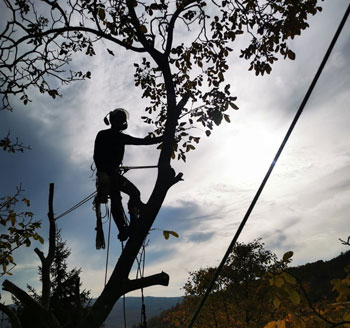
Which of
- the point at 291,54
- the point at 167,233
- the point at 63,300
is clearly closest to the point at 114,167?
the point at 167,233

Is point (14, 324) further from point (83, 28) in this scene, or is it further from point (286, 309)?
point (286, 309)

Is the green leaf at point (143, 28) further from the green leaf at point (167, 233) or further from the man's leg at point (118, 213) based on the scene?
the green leaf at point (167, 233)

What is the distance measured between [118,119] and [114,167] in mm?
793

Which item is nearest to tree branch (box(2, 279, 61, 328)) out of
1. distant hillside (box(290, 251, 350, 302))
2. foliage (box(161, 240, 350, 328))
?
foliage (box(161, 240, 350, 328))

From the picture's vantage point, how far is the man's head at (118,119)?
4112mm

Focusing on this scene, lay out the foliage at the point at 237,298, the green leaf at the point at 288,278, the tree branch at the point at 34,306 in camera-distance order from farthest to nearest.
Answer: the foliage at the point at 237,298 → the tree branch at the point at 34,306 → the green leaf at the point at 288,278

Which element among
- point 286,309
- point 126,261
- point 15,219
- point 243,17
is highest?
point 243,17

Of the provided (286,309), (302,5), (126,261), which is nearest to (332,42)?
(126,261)

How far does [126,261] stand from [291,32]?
4669mm

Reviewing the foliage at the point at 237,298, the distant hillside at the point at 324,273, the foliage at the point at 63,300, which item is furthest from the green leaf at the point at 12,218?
the distant hillside at the point at 324,273

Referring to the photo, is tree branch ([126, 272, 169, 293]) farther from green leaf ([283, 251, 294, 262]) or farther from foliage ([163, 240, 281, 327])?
foliage ([163, 240, 281, 327])

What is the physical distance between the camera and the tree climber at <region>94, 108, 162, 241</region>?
381 centimetres

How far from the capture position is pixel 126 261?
3.01 m

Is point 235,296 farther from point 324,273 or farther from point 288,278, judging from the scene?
point 324,273
